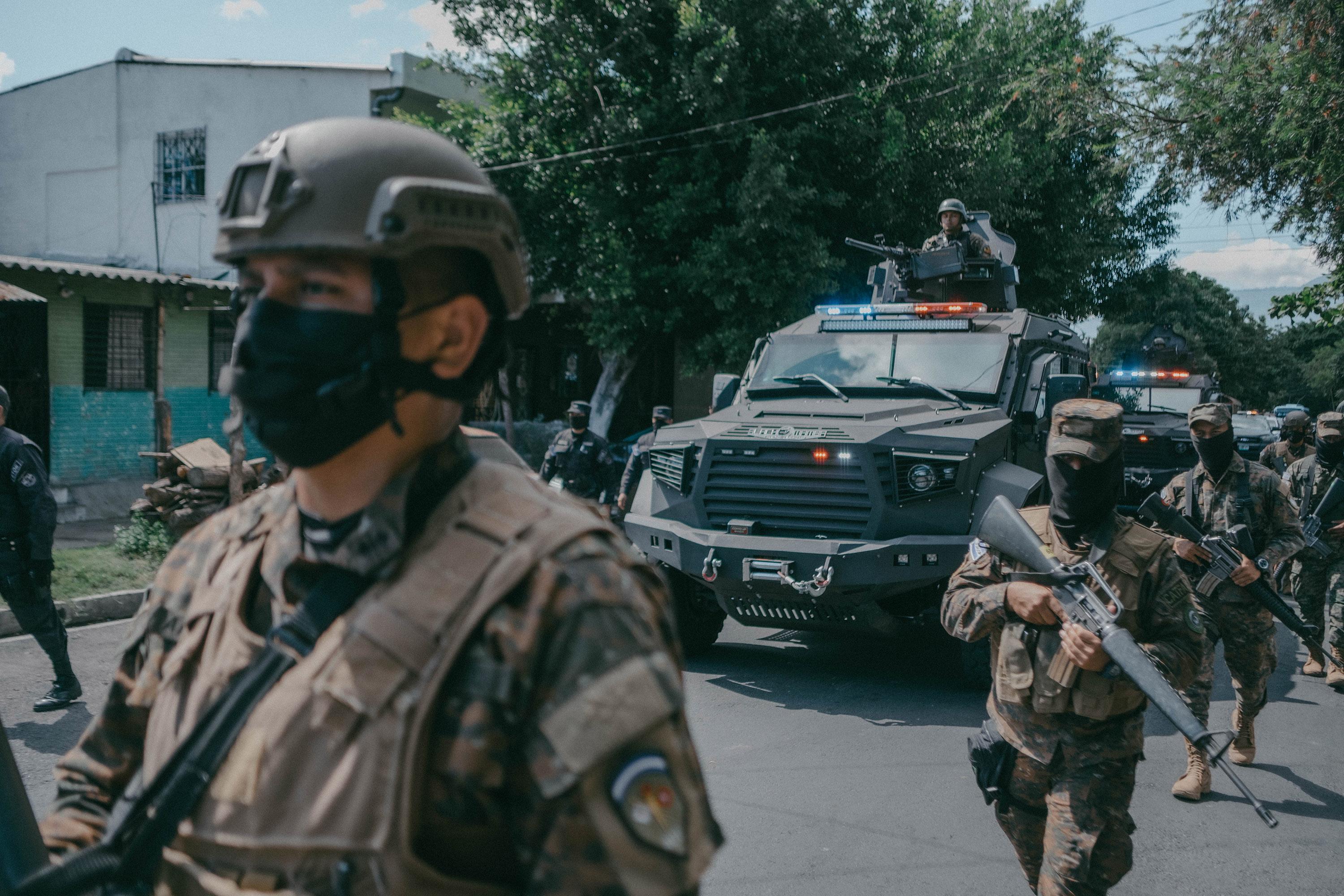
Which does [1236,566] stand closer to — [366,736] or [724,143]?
[366,736]

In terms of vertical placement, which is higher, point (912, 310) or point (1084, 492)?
point (912, 310)

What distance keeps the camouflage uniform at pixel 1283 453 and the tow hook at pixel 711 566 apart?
573cm

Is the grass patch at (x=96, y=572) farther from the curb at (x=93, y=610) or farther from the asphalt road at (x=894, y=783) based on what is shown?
the asphalt road at (x=894, y=783)

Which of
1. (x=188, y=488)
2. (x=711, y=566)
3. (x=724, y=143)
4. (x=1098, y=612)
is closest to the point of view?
(x=1098, y=612)

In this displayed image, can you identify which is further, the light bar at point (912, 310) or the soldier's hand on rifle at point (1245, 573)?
the light bar at point (912, 310)

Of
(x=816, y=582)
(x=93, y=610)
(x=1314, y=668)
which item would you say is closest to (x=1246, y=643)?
(x=816, y=582)

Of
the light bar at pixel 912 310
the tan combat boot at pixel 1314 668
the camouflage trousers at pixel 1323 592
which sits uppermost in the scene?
the light bar at pixel 912 310

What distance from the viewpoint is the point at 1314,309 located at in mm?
12383

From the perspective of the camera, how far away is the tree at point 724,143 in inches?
535

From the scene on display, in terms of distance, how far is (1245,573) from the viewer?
5.05 meters

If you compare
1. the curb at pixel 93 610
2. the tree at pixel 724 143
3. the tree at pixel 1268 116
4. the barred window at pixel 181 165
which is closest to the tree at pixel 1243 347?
the tree at pixel 724 143

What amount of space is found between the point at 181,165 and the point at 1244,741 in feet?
62.2

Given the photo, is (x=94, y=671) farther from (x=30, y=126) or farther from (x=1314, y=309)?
(x=30, y=126)

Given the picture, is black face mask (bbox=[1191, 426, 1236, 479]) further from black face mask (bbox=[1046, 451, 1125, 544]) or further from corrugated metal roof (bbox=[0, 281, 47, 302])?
corrugated metal roof (bbox=[0, 281, 47, 302])
